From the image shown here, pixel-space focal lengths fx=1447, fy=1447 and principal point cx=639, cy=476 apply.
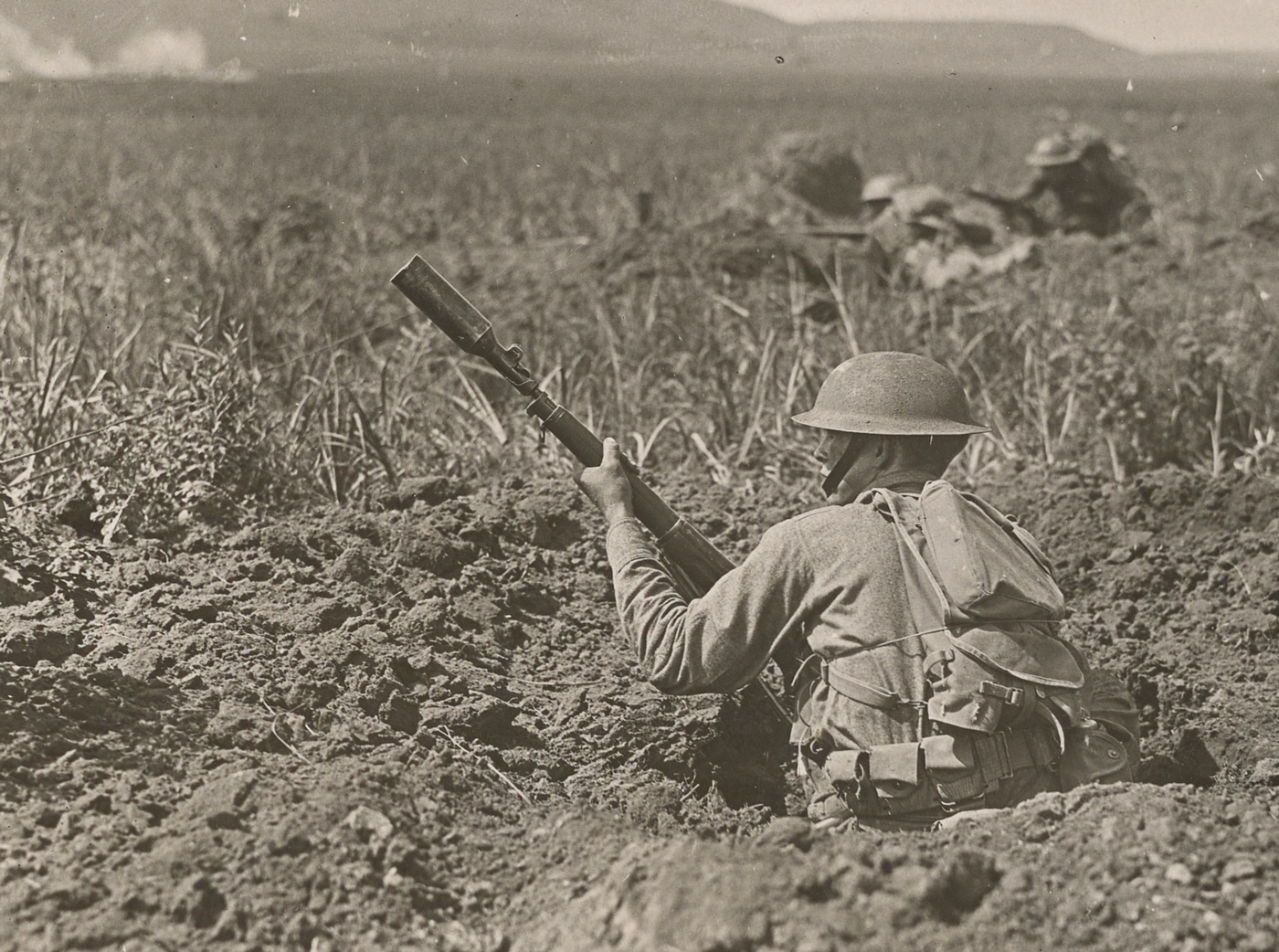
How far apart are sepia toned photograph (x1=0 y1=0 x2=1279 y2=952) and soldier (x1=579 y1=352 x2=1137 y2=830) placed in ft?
0.03

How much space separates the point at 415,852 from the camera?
2.76 meters

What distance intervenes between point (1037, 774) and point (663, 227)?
7.28m

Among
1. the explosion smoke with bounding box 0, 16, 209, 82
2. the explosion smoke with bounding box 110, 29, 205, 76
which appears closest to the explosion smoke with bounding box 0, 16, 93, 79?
the explosion smoke with bounding box 0, 16, 209, 82

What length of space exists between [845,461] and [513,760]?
1.08m

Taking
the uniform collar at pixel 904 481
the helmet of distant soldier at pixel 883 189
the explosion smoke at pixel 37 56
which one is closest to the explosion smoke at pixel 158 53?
the explosion smoke at pixel 37 56

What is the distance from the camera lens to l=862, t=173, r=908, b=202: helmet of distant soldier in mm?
11328

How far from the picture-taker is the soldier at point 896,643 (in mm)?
3039

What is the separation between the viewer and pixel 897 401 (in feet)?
11.0

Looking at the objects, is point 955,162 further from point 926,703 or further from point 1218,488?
point 926,703

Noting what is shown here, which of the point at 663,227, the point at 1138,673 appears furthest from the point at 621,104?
the point at 1138,673

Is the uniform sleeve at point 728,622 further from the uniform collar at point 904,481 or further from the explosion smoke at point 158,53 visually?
the explosion smoke at point 158,53

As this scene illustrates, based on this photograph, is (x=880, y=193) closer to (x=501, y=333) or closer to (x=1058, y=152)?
(x=1058, y=152)

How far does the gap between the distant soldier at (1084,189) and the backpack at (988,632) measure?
8949 millimetres

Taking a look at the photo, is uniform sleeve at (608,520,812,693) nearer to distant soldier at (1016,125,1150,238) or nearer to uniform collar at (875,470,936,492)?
uniform collar at (875,470,936,492)
